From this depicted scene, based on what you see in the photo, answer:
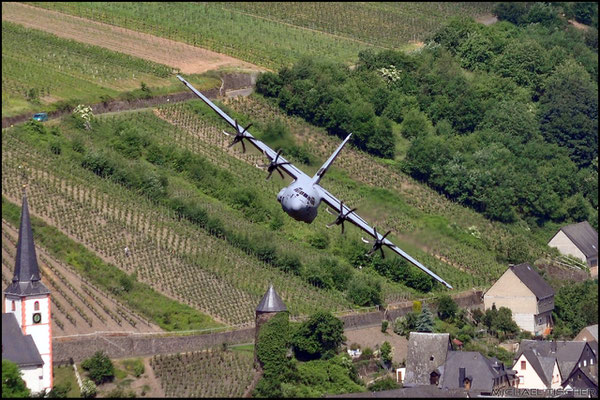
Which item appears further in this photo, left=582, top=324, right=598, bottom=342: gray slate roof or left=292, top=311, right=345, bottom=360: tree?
left=582, top=324, right=598, bottom=342: gray slate roof

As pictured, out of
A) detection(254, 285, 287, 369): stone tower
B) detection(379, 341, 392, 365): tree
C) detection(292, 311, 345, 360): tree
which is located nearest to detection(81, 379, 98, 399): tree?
detection(254, 285, 287, 369): stone tower

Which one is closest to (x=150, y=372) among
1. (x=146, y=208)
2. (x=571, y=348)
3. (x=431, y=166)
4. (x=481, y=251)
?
(x=146, y=208)

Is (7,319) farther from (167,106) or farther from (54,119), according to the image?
(167,106)

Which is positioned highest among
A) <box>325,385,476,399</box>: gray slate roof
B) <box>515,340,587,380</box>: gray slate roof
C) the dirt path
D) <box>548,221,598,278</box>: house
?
the dirt path

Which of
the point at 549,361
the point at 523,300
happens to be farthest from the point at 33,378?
the point at 523,300

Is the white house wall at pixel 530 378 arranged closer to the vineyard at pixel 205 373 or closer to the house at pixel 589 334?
the house at pixel 589 334

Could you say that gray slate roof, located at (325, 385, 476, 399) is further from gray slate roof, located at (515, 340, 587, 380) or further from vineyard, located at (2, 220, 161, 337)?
vineyard, located at (2, 220, 161, 337)
